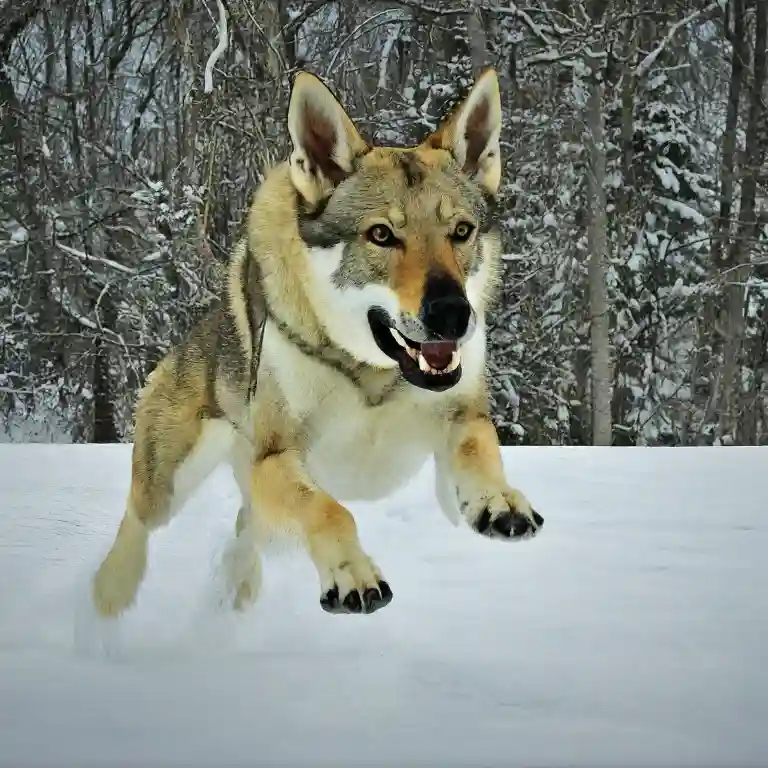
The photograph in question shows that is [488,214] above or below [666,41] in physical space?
below

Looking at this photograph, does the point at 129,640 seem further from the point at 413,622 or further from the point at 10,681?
the point at 413,622

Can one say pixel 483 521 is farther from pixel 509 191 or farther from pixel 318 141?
pixel 509 191

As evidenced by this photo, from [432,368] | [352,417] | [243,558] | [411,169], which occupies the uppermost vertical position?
[411,169]

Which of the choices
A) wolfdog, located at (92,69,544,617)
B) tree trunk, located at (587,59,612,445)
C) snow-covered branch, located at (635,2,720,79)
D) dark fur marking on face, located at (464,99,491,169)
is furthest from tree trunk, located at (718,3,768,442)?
wolfdog, located at (92,69,544,617)

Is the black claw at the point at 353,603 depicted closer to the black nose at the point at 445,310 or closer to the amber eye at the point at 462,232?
the black nose at the point at 445,310

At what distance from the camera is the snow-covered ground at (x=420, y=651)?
2.13m

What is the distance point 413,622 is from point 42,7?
1105 cm

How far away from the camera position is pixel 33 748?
211 centimetres

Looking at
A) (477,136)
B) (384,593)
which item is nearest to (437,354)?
(384,593)

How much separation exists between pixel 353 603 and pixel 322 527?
29 centimetres

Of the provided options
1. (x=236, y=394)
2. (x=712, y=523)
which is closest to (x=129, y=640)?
(x=236, y=394)

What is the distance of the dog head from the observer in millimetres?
2529

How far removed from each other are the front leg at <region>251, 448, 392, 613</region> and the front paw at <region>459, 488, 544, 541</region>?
316 mm

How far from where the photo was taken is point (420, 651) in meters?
2.62
